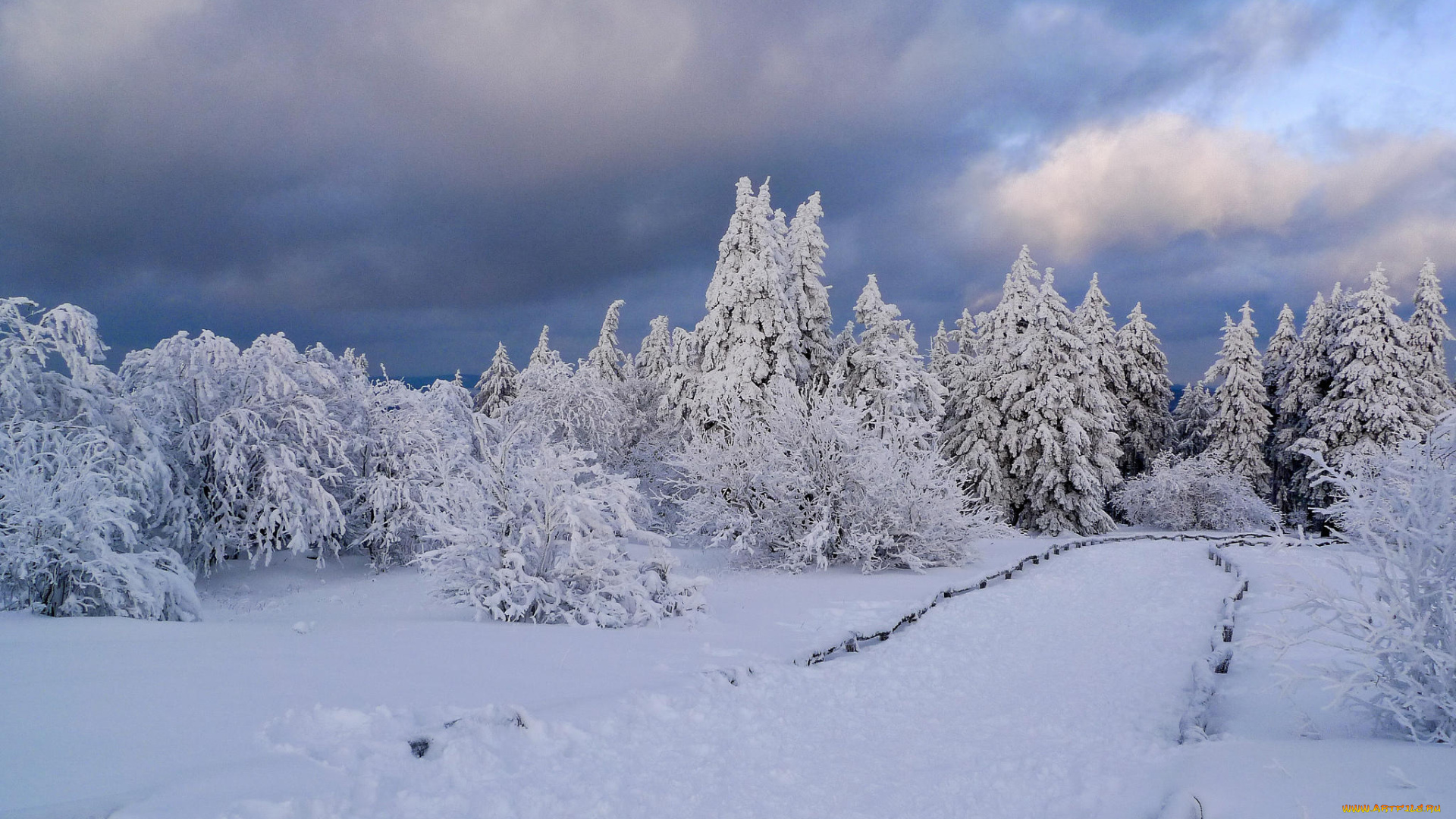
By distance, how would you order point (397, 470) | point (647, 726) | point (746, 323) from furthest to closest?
point (746, 323)
point (397, 470)
point (647, 726)

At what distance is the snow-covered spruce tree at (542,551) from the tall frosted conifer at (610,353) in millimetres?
26513

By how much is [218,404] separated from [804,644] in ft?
47.2

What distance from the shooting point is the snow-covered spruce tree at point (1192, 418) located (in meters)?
37.6

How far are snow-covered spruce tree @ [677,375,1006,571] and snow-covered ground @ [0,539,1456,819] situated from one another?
20.2 feet

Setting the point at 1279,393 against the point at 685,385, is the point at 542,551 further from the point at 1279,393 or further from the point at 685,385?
the point at 1279,393

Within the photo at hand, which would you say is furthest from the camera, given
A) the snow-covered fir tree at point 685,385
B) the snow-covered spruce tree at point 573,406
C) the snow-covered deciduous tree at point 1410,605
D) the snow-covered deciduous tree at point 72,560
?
the snow-covered spruce tree at point 573,406

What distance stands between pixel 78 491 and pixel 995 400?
28380mm

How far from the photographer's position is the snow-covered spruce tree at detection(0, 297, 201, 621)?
8.59 meters

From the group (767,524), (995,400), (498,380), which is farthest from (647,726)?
(498,380)

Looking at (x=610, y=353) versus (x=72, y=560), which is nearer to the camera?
(x=72, y=560)

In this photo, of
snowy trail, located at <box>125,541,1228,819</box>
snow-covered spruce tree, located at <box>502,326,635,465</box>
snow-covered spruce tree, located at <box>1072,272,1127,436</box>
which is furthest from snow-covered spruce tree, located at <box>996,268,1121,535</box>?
snowy trail, located at <box>125,541,1228,819</box>

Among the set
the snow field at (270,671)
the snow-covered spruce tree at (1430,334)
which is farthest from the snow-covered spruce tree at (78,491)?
the snow-covered spruce tree at (1430,334)

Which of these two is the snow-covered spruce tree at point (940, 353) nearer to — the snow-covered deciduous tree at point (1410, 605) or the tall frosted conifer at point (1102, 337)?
the tall frosted conifer at point (1102, 337)

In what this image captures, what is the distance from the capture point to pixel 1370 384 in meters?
26.6
